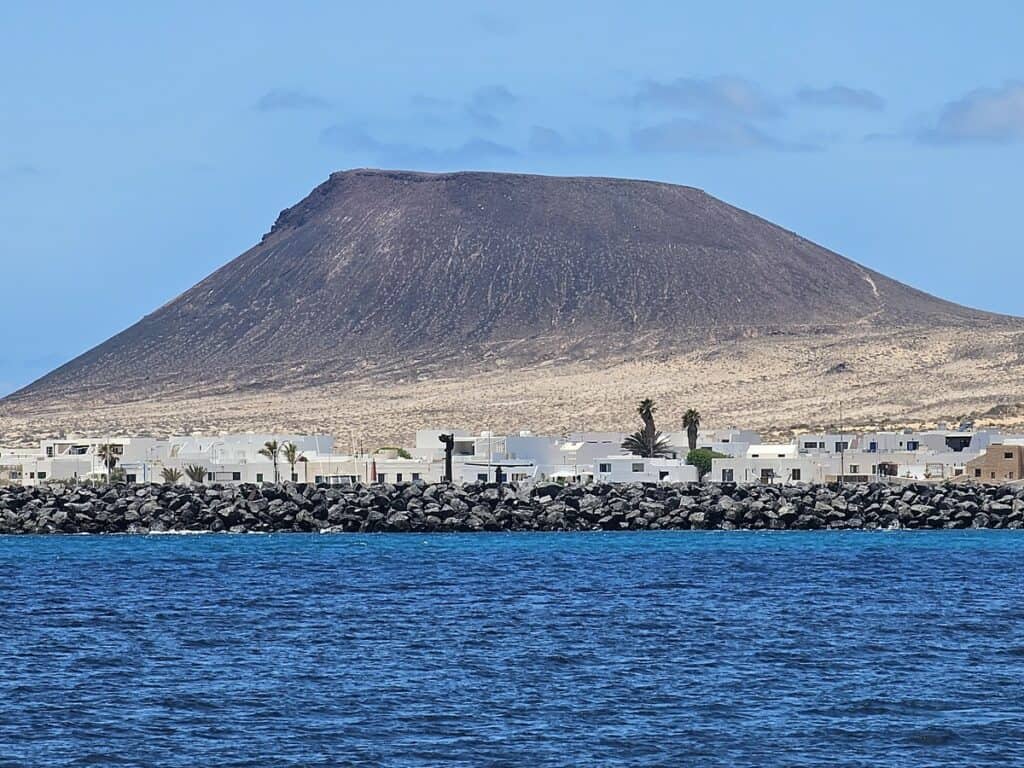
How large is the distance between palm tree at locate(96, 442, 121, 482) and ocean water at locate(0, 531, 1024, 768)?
41794 mm

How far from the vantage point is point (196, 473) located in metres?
100

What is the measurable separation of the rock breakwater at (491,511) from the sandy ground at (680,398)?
6701cm

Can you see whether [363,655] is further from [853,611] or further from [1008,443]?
[1008,443]

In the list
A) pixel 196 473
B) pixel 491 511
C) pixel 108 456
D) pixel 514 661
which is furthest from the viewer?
pixel 108 456

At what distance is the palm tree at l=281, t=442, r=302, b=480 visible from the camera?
10399cm

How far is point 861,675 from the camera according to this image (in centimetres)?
3481

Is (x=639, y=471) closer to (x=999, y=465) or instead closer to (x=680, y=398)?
(x=999, y=465)

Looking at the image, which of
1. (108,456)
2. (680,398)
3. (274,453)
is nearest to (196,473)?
(274,453)

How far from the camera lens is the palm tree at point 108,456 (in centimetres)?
10515

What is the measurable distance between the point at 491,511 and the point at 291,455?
2555 centimetres

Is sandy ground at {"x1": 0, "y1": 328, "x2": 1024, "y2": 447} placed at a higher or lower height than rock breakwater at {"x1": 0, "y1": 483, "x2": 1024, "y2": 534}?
higher

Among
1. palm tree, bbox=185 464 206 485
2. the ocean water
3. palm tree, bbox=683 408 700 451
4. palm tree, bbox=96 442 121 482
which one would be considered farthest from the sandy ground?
the ocean water

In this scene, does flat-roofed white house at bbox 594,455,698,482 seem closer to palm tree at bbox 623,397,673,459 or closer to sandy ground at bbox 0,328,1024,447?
palm tree at bbox 623,397,673,459

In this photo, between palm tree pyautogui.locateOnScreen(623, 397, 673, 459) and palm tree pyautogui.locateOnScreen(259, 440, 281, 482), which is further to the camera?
palm tree pyautogui.locateOnScreen(623, 397, 673, 459)
